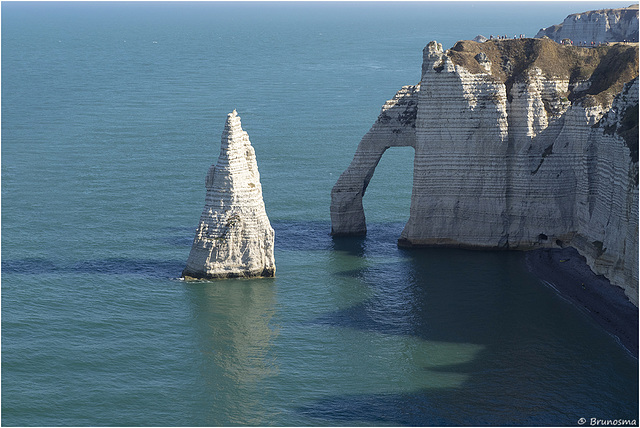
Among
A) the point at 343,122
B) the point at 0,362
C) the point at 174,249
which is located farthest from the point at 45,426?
the point at 343,122

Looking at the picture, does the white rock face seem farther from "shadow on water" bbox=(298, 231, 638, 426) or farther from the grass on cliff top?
the grass on cliff top

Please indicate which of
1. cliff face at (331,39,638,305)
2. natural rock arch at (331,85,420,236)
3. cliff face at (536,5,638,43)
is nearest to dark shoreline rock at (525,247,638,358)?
cliff face at (331,39,638,305)

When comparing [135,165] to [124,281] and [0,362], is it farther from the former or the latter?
[0,362]

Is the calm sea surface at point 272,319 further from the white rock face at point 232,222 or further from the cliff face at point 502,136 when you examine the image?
the cliff face at point 502,136

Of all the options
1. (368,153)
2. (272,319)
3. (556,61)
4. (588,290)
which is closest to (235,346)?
(272,319)

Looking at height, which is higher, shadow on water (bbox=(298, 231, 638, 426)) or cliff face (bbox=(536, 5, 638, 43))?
cliff face (bbox=(536, 5, 638, 43))

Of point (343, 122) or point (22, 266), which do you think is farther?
point (343, 122)
